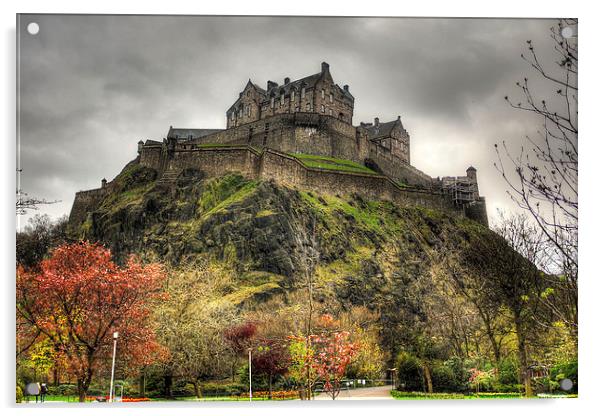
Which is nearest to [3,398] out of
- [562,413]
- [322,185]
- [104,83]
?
[104,83]

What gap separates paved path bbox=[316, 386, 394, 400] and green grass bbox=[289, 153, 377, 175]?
25524 mm

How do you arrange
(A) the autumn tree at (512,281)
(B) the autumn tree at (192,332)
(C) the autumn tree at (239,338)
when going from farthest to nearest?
(C) the autumn tree at (239,338), (B) the autumn tree at (192,332), (A) the autumn tree at (512,281)

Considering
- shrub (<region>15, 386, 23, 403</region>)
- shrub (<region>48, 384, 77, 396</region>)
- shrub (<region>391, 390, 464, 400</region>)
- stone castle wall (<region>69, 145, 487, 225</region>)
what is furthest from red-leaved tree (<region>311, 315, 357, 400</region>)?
stone castle wall (<region>69, 145, 487, 225</region>)

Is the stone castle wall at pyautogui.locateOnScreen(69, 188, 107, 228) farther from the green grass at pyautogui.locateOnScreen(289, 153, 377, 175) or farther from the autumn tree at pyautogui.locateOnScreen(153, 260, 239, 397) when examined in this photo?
the green grass at pyautogui.locateOnScreen(289, 153, 377, 175)

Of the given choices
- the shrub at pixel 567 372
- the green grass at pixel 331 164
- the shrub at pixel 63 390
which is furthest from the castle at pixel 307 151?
the shrub at pixel 63 390

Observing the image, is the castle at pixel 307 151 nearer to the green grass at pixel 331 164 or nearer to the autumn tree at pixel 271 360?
the green grass at pixel 331 164

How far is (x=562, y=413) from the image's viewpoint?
11508mm

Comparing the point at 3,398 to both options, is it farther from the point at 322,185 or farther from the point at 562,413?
the point at 322,185

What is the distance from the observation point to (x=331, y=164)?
4172cm

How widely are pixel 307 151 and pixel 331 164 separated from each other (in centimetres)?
208

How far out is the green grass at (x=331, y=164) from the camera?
40075 mm

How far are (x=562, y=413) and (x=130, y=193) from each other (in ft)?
92.7

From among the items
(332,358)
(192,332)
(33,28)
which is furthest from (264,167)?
(33,28)

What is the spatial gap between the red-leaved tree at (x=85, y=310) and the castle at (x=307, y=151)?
1921 centimetres
